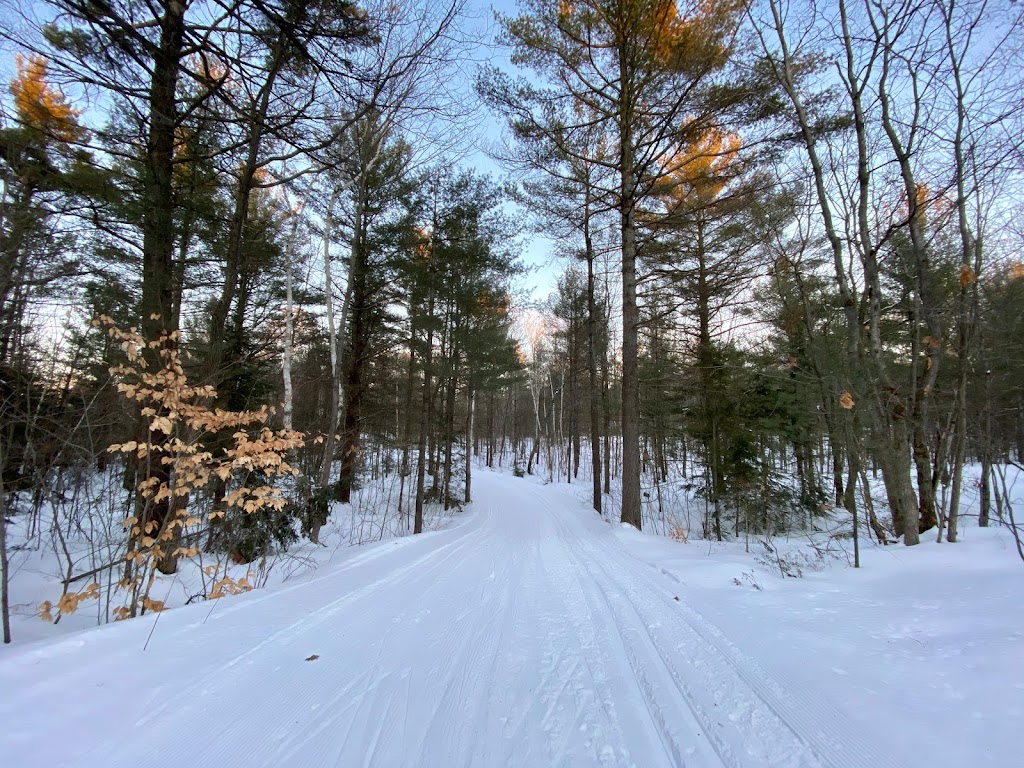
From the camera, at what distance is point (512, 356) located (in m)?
16.5

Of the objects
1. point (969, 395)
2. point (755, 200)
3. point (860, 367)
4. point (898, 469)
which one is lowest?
point (898, 469)

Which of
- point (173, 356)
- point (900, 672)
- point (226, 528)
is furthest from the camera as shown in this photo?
point (226, 528)

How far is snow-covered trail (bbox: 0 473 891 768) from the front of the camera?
6.17ft

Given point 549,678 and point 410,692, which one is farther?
point 549,678

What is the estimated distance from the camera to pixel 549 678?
8.34ft

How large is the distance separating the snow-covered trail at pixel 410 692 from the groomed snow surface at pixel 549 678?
0.5 inches

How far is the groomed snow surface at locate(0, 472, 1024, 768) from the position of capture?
6.19 ft

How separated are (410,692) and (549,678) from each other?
0.84 meters

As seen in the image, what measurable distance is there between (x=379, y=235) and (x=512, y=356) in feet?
24.4

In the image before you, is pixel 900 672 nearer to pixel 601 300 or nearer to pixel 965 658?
pixel 965 658

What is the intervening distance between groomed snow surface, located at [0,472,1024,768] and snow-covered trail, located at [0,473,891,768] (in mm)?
12

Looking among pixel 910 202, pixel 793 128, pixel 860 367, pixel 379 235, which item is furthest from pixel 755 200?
pixel 379 235

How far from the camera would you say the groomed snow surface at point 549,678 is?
6.19 ft

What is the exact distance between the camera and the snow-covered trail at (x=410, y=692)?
74.1 inches
